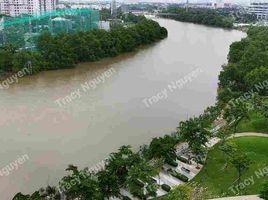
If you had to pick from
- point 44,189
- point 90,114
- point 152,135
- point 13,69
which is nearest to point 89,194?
point 44,189

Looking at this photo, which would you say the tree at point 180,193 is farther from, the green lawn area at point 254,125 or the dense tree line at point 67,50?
the dense tree line at point 67,50

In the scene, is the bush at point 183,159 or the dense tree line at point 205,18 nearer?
the bush at point 183,159

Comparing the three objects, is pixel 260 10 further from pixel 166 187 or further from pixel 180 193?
pixel 180 193

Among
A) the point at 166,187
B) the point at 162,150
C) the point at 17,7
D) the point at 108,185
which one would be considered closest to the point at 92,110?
the point at 162,150

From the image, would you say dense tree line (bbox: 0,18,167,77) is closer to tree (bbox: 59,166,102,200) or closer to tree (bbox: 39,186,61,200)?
tree (bbox: 39,186,61,200)

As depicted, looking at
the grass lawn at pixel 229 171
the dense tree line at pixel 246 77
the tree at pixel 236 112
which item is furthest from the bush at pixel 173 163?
the dense tree line at pixel 246 77

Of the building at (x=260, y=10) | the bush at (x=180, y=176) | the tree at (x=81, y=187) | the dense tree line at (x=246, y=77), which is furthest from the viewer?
the building at (x=260, y=10)
